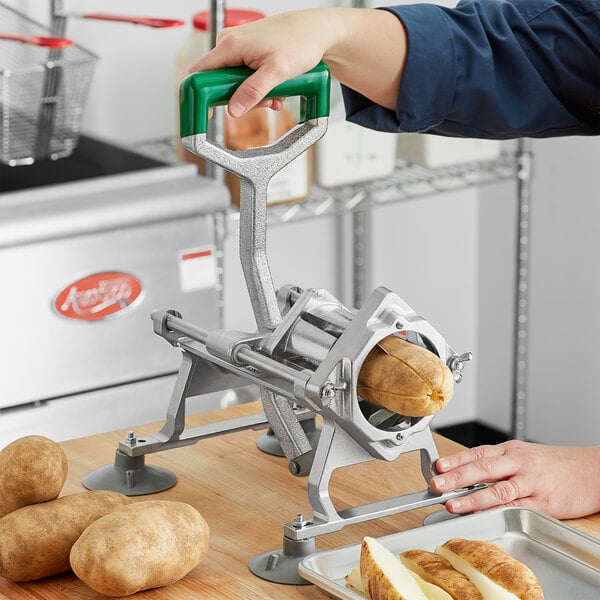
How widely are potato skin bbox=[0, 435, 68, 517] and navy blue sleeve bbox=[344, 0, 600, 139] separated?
519 millimetres

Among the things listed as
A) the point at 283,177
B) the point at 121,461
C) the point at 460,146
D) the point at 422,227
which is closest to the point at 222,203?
the point at 283,177

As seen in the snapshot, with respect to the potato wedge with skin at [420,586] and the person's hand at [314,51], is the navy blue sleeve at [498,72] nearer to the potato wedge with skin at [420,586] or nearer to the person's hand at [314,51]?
the person's hand at [314,51]

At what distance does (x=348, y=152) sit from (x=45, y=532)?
4.39 ft

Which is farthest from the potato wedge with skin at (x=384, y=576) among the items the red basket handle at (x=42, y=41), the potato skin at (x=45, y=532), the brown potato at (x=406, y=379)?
the red basket handle at (x=42, y=41)

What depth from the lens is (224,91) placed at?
1.00 metres

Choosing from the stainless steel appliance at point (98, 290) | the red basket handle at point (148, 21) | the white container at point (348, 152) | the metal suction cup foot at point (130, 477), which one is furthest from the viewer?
the white container at point (348, 152)

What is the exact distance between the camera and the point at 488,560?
35.2 inches

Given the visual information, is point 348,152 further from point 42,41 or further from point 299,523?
point 299,523

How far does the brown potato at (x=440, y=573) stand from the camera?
864 millimetres

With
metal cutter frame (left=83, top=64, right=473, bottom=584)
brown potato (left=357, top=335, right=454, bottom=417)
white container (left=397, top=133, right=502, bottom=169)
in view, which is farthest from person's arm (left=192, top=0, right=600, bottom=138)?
white container (left=397, top=133, right=502, bottom=169)

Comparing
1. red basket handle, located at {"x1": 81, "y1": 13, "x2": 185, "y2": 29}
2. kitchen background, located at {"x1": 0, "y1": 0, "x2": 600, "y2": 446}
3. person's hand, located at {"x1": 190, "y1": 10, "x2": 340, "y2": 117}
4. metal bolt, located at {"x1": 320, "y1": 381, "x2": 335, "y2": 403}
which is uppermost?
person's hand, located at {"x1": 190, "y1": 10, "x2": 340, "y2": 117}

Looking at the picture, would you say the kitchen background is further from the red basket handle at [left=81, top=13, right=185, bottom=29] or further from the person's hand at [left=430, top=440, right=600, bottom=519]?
the person's hand at [left=430, top=440, right=600, bottom=519]

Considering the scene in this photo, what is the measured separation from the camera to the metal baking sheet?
928 millimetres

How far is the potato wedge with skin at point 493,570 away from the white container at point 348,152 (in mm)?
1289
